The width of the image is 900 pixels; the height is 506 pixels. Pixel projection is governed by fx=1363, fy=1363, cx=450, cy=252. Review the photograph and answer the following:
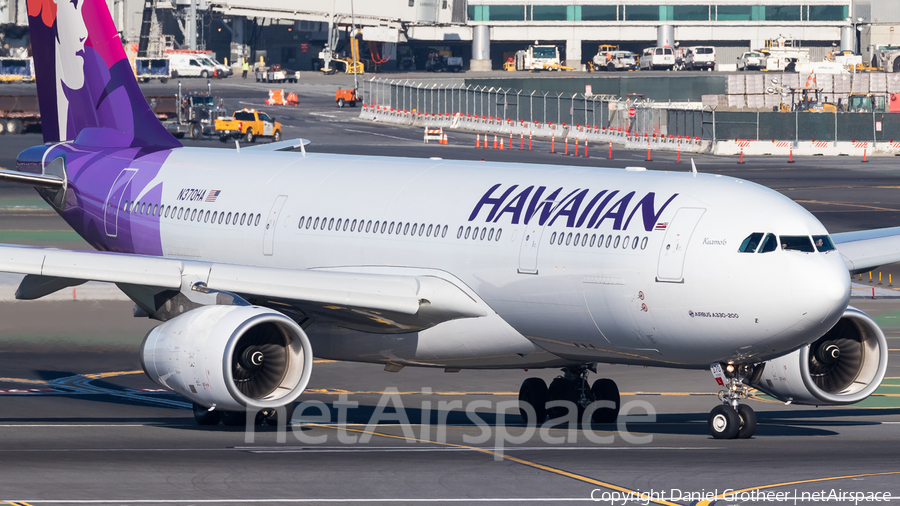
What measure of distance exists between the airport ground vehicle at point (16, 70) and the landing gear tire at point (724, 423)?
139356 millimetres

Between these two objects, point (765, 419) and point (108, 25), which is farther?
point (108, 25)

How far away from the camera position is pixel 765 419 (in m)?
27.3

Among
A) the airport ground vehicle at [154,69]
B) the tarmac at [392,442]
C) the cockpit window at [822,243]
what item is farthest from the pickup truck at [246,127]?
the cockpit window at [822,243]

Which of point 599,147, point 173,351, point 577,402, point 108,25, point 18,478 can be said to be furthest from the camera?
point 599,147

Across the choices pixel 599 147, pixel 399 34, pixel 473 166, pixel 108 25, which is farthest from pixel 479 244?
pixel 399 34

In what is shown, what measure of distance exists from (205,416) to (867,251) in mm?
13536

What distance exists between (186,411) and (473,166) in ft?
25.9

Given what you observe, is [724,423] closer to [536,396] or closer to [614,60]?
[536,396]

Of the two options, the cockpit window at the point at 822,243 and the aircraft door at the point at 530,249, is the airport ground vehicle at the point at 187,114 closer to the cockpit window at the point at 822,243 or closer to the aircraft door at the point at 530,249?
the aircraft door at the point at 530,249

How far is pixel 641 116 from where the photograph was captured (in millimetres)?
A: 105062

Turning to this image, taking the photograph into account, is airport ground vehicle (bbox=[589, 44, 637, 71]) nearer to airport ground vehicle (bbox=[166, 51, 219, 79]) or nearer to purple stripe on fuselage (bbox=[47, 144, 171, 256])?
airport ground vehicle (bbox=[166, 51, 219, 79])

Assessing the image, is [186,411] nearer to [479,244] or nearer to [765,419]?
[479,244]

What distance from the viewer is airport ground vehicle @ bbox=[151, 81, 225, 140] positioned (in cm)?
10019

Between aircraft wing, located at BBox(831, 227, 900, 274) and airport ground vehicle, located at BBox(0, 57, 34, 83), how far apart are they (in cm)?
13571
